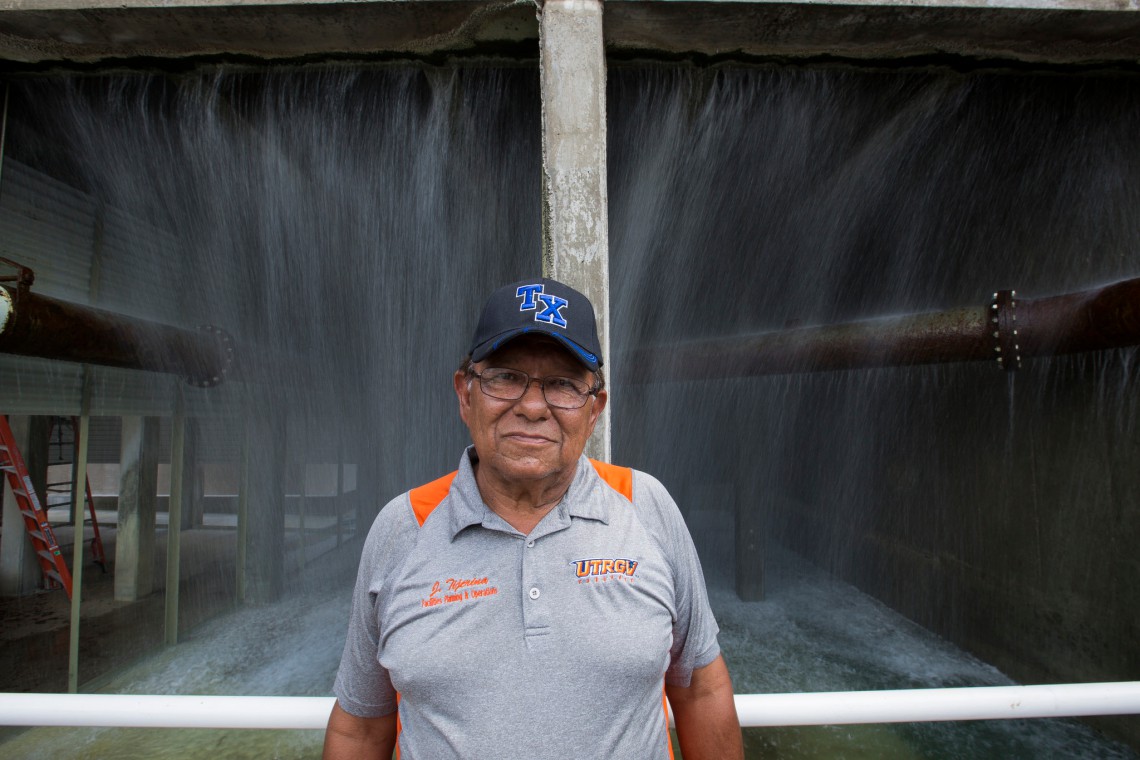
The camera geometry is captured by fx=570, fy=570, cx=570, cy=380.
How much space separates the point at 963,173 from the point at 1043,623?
12.1ft

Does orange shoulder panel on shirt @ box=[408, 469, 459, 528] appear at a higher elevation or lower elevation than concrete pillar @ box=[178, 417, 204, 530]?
higher

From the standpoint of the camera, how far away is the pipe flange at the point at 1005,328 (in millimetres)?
3646

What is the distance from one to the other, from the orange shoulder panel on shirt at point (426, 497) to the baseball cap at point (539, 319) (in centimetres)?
32

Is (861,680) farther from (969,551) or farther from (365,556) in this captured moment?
(365,556)

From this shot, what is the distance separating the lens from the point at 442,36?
2.72m

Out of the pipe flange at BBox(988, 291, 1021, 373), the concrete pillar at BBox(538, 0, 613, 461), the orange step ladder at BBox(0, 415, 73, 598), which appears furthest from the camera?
the orange step ladder at BBox(0, 415, 73, 598)

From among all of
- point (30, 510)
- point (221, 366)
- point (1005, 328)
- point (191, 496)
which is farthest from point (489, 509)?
point (191, 496)

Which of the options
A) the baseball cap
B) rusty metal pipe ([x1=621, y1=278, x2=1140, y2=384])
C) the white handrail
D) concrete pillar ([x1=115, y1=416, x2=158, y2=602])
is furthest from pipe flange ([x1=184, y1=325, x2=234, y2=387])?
the baseball cap

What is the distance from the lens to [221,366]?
19.9 feet

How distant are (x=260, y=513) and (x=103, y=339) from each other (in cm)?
433

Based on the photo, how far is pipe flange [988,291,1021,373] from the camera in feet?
12.0

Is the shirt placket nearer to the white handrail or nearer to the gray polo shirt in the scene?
the gray polo shirt

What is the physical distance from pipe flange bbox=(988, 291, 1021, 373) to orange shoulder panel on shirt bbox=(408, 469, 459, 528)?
153 inches

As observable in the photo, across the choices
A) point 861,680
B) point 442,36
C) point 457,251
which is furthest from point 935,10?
point 861,680
